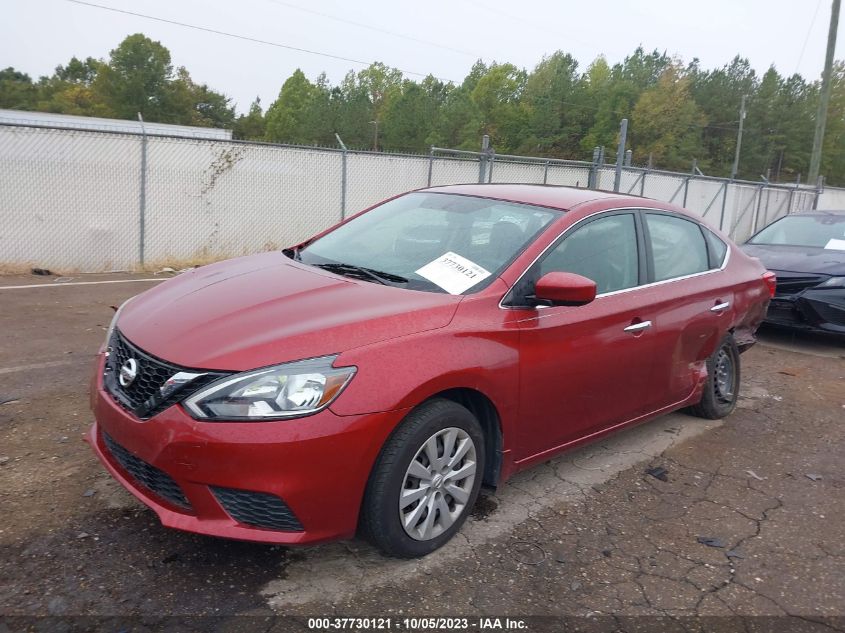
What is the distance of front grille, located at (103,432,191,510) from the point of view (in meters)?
2.61

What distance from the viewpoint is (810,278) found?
280 inches

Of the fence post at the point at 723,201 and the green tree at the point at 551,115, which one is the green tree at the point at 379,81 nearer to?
the green tree at the point at 551,115

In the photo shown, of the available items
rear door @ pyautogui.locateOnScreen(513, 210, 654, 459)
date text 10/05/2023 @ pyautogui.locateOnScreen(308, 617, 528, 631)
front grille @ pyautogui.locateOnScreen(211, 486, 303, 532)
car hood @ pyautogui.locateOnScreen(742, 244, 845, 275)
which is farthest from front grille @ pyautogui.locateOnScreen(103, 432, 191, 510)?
car hood @ pyautogui.locateOnScreen(742, 244, 845, 275)

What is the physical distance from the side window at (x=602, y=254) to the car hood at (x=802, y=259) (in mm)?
4191

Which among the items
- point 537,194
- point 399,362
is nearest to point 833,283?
point 537,194

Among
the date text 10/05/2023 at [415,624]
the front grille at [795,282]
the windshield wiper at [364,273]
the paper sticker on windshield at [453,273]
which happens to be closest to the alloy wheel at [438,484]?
the date text 10/05/2023 at [415,624]

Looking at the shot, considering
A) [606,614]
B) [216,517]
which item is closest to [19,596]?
[216,517]

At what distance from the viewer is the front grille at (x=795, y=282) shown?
23.2ft

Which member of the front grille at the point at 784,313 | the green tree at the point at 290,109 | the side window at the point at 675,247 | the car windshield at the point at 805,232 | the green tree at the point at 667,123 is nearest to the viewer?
the side window at the point at 675,247

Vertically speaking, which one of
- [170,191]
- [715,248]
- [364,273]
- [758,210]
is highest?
[758,210]

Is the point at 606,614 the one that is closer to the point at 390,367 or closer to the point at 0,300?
the point at 390,367

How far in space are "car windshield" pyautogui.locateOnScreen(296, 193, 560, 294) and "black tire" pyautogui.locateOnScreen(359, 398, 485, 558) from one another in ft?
2.02

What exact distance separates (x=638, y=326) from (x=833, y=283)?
433cm

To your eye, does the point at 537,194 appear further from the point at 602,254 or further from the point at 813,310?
the point at 813,310
